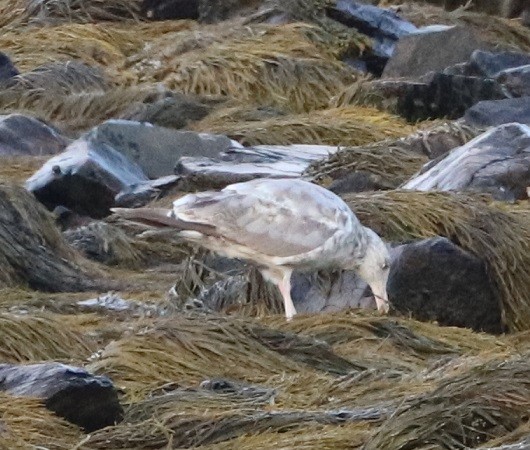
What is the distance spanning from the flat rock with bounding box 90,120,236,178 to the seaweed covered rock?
1943 mm

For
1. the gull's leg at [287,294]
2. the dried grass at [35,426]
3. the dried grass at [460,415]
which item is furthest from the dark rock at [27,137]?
the dried grass at [460,415]

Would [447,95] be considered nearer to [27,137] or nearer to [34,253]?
[27,137]

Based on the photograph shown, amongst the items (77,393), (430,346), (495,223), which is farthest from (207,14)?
(77,393)

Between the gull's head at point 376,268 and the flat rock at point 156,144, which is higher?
the gull's head at point 376,268

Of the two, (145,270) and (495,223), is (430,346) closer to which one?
(495,223)

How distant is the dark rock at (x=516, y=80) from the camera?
13805mm

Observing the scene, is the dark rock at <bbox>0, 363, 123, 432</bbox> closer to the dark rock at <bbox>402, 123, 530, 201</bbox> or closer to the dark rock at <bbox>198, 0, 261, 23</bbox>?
the dark rock at <bbox>402, 123, 530, 201</bbox>

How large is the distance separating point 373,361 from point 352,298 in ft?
4.53

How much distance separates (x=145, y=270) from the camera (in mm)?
10141

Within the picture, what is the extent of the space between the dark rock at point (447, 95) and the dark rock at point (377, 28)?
2169mm

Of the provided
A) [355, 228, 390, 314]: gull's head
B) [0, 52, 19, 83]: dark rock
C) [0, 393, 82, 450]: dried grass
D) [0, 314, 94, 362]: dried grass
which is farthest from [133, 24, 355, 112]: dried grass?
[0, 393, 82, 450]: dried grass

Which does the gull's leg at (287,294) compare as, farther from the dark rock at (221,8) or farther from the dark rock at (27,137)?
the dark rock at (221,8)

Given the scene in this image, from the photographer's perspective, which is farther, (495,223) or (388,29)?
(388,29)

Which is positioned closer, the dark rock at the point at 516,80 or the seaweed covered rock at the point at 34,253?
the seaweed covered rock at the point at 34,253
